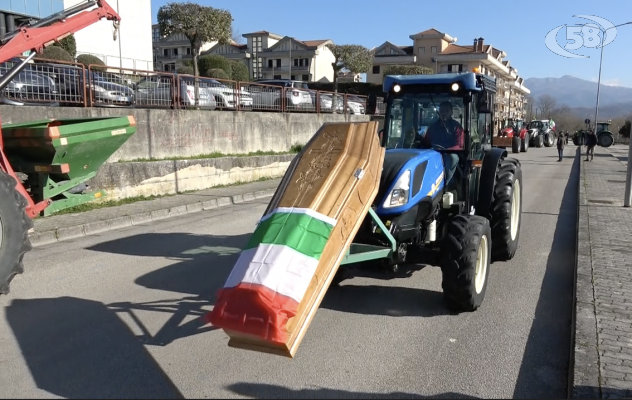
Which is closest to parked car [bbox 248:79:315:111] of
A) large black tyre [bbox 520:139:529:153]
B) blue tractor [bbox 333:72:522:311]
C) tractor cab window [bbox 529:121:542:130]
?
blue tractor [bbox 333:72:522:311]

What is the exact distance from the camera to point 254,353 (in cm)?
427

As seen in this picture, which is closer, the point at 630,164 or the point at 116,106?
the point at 630,164

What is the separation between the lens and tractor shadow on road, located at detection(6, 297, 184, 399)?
3.71 m

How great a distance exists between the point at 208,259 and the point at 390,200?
9.93ft

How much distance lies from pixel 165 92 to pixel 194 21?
1071 inches

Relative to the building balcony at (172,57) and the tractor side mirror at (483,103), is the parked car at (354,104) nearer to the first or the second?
the tractor side mirror at (483,103)

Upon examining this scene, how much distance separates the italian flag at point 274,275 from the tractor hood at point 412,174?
4.01 feet

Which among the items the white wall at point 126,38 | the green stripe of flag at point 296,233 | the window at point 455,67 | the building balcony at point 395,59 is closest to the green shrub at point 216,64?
the white wall at point 126,38

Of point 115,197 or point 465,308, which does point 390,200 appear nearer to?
point 465,308

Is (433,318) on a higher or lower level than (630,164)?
lower

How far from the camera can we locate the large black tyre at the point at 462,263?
4945 millimetres

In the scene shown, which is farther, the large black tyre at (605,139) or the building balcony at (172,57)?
the building balcony at (172,57)

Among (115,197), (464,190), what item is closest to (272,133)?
(115,197)

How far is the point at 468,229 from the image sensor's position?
16.8ft
